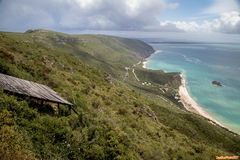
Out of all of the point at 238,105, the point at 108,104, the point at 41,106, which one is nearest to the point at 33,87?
the point at 41,106

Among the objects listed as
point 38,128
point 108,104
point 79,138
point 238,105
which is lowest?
point 238,105

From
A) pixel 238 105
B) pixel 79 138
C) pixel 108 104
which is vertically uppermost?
pixel 79 138

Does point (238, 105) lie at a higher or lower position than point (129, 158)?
lower

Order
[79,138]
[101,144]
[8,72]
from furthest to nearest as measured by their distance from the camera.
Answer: [8,72] < [101,144] < [79,138]

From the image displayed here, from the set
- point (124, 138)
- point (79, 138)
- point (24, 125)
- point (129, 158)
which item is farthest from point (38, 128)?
point (124, 138)

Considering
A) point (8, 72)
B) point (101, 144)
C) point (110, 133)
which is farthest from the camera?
point (8, 72)

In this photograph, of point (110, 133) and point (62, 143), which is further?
point (110, 133)

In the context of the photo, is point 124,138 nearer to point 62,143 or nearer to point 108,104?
point 62,143

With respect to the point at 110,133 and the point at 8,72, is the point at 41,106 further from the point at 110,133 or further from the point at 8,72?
the point at 8,72

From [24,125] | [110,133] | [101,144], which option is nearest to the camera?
[24,125]
